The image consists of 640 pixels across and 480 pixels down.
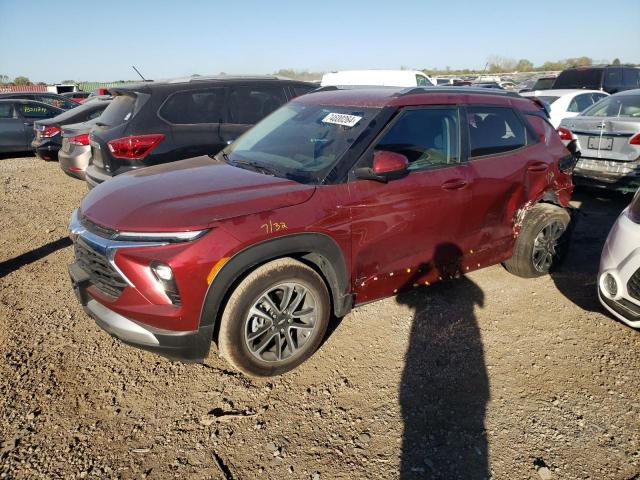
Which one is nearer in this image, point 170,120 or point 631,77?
point 170,120

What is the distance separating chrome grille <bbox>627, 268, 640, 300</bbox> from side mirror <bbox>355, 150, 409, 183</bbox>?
70.6 inches

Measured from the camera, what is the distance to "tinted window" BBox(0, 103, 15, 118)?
441 inches

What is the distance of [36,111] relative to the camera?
38.7 ft

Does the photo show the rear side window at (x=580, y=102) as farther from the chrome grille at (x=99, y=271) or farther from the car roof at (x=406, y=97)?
the chrome grille at (x=99, y=271)

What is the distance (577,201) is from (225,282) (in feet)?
21.4

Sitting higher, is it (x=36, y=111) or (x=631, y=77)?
(x=631, y=77)

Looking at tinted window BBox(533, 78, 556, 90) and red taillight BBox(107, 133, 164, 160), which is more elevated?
tinted window BBox(533, 78, 556, 90)

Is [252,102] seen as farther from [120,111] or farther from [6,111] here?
[6,111]

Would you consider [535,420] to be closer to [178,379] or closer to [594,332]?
[594,332]

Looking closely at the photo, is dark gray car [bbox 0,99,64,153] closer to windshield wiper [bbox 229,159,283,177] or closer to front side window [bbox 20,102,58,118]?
front side window [bbox 20,102,58,118]

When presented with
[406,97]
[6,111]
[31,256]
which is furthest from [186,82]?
[6,111]

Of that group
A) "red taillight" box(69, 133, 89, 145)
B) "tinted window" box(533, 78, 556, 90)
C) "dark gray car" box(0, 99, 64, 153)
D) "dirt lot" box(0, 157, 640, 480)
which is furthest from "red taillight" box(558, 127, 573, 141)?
"dark gray car" box(0, 99, 64, 153)

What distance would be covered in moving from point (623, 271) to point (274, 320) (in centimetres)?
250

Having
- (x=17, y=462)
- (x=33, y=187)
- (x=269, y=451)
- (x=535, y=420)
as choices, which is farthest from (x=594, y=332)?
(x=33, y=187)
